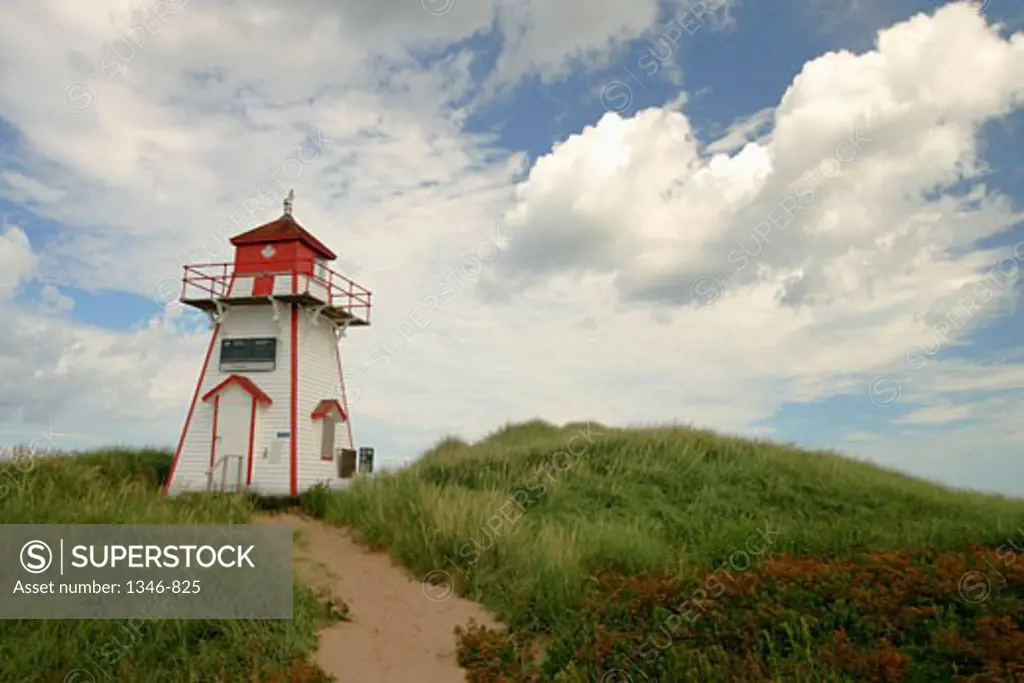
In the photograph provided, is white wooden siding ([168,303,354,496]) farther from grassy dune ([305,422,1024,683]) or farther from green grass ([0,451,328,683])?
green grass ([0,451,328,683])

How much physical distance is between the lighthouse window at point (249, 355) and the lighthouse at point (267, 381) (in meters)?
0.04

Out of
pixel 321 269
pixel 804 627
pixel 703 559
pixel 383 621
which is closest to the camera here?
pixel 804 627

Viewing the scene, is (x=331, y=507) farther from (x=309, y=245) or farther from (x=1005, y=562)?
(x=1005, y=562)

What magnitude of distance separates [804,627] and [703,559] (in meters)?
4.25

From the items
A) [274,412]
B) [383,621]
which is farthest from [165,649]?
[274,412]

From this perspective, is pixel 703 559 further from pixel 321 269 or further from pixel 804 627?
pixel 321 269

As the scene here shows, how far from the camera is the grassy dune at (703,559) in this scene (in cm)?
850

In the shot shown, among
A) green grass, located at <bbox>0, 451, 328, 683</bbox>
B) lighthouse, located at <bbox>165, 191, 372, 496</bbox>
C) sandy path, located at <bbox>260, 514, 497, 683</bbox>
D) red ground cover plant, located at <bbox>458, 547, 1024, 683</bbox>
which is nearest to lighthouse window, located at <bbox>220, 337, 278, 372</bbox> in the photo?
lighthouse, located at <bbox>165, 191, 372, 496</bbox>

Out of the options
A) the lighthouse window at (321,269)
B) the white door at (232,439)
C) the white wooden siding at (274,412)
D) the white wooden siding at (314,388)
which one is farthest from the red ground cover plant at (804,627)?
the lighthouse window at (321,269)

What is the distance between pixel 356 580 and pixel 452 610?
9.17 feet

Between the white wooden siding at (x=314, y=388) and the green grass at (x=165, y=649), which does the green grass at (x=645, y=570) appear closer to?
the green grass at (x=165, y=649)

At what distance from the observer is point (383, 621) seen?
41.1ft

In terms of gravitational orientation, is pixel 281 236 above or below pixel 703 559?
above

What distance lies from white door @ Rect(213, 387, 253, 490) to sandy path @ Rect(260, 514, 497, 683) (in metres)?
7.59
